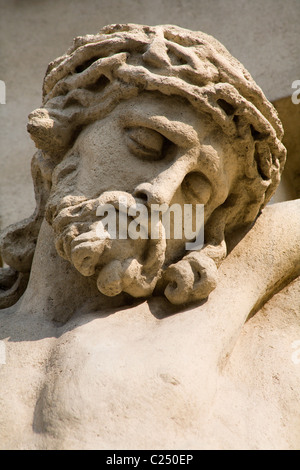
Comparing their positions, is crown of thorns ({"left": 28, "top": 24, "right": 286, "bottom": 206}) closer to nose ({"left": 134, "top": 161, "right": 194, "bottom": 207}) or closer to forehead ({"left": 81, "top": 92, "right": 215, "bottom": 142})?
forehead ({"left": 81, "top": 92, "right": 215, "bottom": 142})

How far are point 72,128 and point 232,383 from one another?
0.88m

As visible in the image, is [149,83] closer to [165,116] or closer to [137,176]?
[165,116]

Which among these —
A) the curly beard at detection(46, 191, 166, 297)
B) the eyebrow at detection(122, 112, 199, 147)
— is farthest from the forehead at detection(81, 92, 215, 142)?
the curly beard at detection(46, 191, 166, 297)

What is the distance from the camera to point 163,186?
1.93 m

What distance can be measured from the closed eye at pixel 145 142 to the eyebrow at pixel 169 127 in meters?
0.02

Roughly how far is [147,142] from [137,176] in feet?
0.34

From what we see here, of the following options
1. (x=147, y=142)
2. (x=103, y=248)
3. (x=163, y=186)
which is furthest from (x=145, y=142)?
(x=103, y=248)

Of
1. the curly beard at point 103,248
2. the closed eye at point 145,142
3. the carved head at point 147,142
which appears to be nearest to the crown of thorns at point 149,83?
the carved head at point 147,142

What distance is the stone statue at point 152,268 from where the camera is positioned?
174 cm

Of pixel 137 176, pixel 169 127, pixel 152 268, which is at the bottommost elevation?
Result: pixel 152 268

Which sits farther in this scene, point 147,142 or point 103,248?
point 147,142
